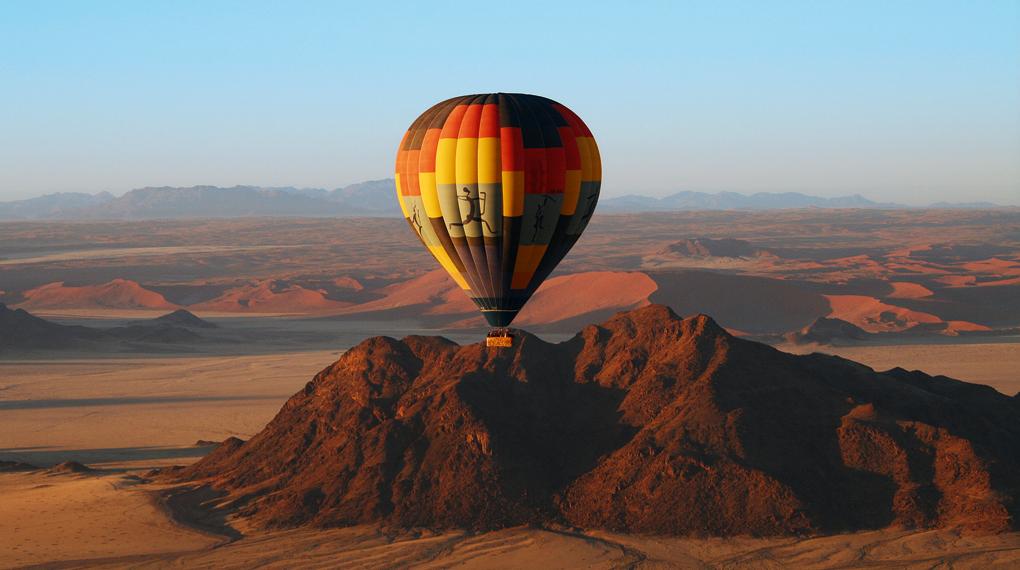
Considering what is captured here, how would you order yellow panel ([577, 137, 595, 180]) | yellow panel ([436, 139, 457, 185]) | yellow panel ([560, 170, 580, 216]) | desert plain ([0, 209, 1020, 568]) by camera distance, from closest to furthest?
desert plain ([0, 209, 1020, 568]) < yellow panel ([436, 139, 457, 185]) < yellow panel ([560, 170, 580, 216]) < yellow panel ([577, 137, 595, 180])

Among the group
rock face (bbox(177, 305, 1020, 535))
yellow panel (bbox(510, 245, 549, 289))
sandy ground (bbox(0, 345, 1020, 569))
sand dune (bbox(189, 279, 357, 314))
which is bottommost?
sand dune (bbox(189, 279, 357, 314))

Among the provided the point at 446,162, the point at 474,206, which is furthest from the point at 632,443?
the point at 446,162

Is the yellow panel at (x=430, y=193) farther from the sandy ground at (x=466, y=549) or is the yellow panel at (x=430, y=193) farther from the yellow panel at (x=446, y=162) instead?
the sandy ground at (x=466, y=549)

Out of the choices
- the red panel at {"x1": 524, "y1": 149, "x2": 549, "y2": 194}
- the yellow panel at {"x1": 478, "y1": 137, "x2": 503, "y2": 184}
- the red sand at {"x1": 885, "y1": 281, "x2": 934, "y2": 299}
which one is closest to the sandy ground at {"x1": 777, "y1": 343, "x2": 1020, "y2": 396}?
the red sand at {"x1": 885, "y1": 281, "x2": 934, "y2": 299}

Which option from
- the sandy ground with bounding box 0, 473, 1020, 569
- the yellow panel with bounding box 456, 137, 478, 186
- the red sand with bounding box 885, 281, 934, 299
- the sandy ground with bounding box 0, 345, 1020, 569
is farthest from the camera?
the red sand with bounding box 885, 281, 934, 299

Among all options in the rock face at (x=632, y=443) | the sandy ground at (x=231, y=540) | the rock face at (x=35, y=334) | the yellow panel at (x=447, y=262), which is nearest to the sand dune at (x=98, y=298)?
the rock face at (x=35, y=334)

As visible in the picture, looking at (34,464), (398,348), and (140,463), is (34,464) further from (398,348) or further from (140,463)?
(398,348)

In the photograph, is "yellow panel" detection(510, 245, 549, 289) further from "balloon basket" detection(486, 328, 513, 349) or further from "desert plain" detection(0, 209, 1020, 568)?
"desert plain" detection(0, 209, 1020, 568)
